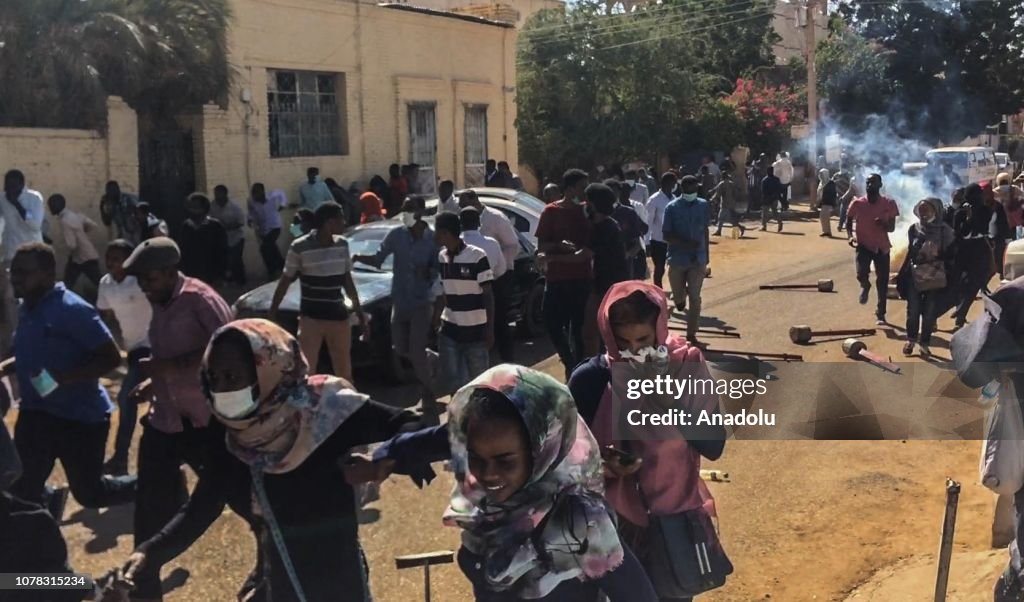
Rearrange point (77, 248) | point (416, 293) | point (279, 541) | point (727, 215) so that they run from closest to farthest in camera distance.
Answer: point (279, 541), point (416, 293), point (77, 248), point (727, 215)

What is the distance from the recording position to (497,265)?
8.43 metres

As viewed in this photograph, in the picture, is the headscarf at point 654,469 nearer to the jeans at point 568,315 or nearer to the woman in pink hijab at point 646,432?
the woman in pink hijab at point 646,432

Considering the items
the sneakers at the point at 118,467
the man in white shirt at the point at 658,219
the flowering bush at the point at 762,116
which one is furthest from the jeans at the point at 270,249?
the flowering bush at the point at 762,116

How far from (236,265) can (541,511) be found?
13.1 metres

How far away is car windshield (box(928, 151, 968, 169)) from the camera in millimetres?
29688

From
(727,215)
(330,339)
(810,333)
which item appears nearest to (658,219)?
(810,333)

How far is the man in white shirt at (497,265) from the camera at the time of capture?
8.09 metres

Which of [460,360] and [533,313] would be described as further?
[533,313]

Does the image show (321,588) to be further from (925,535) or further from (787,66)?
(787,66)

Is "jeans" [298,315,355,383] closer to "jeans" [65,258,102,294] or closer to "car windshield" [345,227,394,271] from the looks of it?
"car windshield" [345,227,394,271]

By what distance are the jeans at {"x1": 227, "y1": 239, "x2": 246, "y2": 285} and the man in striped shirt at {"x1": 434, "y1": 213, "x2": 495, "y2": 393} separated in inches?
323

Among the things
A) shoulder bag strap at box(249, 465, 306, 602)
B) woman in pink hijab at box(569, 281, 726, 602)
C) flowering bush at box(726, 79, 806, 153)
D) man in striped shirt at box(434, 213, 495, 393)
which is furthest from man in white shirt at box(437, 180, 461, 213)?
flowering bush at box(726, 79, 806, 153)

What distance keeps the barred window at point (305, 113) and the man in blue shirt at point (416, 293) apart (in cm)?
988

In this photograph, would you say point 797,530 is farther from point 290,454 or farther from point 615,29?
point 615,29
